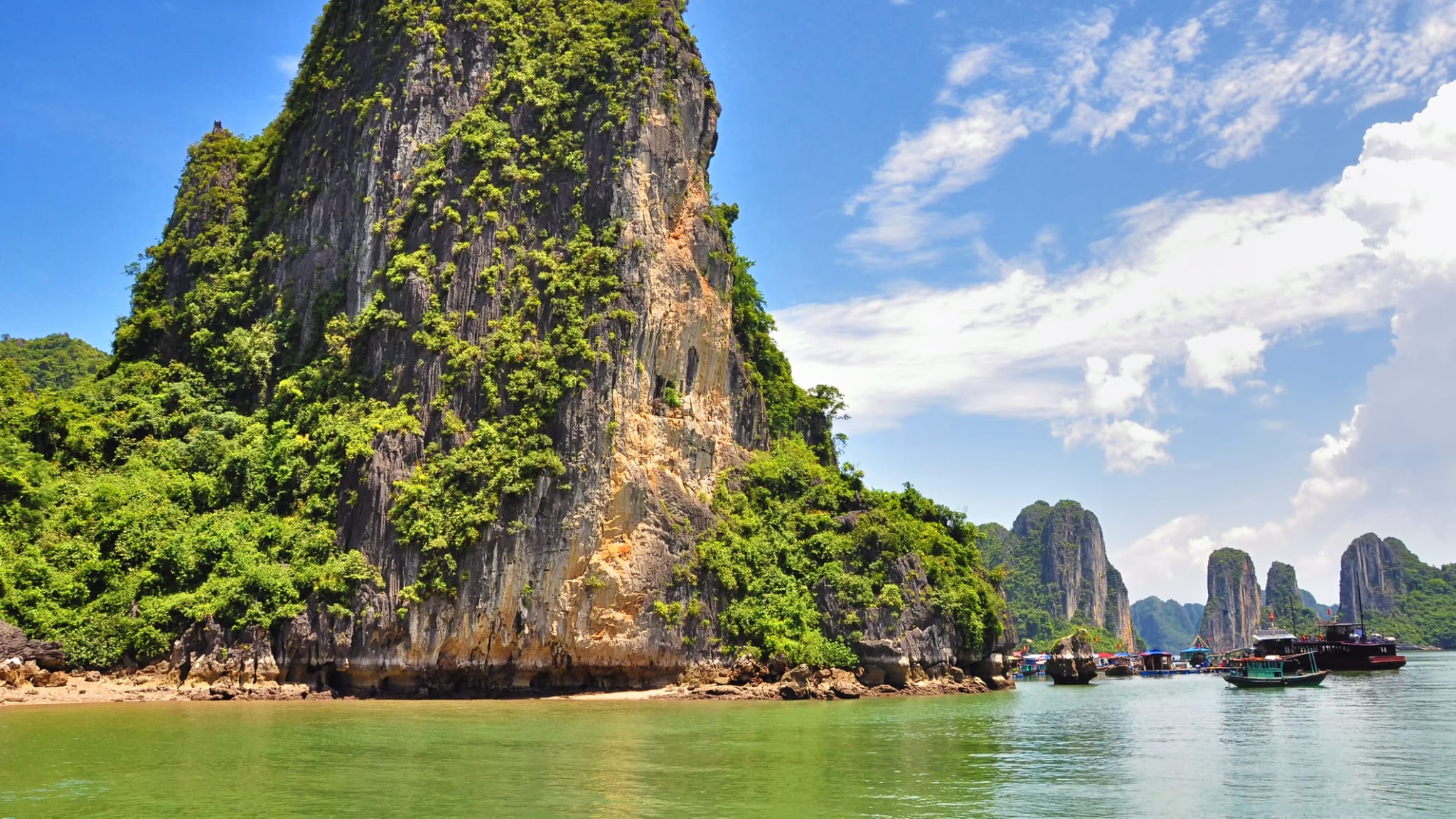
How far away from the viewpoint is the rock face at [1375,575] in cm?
12825

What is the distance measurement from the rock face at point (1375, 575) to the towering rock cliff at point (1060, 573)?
1089 inches

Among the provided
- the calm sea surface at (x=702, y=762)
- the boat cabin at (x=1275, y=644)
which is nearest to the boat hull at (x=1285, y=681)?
the boat cabin at (x=1275, y=644)

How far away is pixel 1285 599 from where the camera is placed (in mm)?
137875

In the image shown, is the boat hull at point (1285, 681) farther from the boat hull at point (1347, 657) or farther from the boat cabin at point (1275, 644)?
the boat hull at point (1347, 657)

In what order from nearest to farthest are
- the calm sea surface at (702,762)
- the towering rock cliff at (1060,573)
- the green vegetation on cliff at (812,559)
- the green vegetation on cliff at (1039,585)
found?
the calm sea surface at (702,762) → the green vegetation on cliff at (812,559) → the green vegetation on cliff at (1039,585) → the towering rock cliff at (1060,573)

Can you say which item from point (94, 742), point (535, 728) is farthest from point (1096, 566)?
point (94, 742)

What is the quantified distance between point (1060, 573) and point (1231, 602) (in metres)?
28.5

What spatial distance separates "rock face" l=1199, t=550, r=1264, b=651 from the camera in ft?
446

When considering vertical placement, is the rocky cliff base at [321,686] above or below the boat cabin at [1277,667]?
above

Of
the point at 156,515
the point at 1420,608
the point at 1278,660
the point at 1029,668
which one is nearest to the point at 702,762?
the point at 156,515

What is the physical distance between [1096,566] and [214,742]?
127549 mm

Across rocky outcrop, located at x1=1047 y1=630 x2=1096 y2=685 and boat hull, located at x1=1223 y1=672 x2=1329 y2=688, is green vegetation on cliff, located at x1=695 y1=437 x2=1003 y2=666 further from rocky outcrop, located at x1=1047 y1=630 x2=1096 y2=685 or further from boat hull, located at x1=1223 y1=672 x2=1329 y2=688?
rocky outcrop, located at x1=1047 y1=630 x2=1096 y2=685

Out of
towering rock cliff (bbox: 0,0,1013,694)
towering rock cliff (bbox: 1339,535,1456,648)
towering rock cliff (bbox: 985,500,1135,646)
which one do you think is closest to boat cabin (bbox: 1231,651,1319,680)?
towering rock cliff (bbox: 0,0,1013,694)

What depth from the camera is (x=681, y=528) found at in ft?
134
